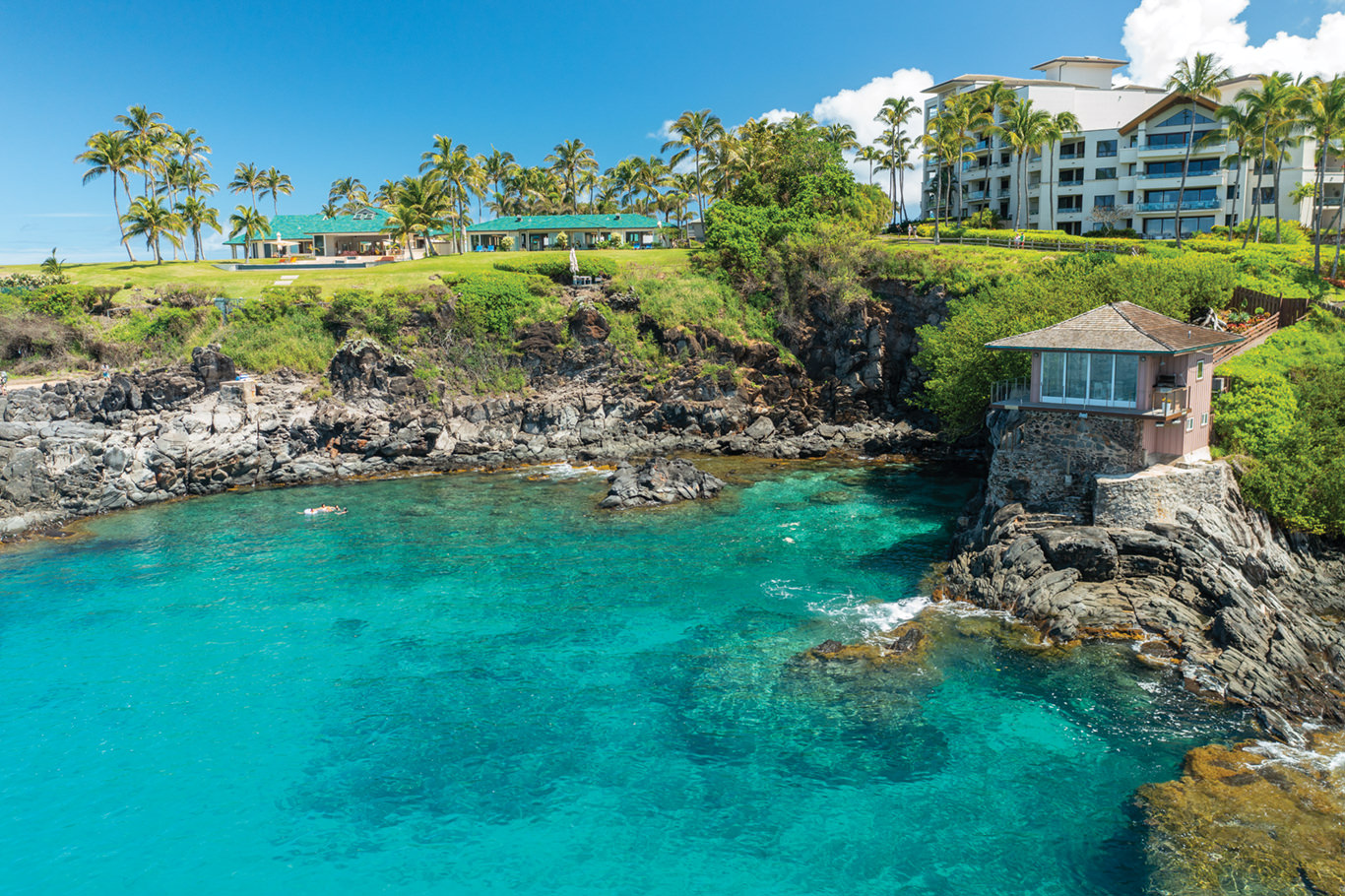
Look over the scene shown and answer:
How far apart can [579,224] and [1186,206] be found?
58202 millimetres

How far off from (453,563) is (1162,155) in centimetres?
7205

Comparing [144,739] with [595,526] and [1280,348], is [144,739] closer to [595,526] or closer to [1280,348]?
[595,526]

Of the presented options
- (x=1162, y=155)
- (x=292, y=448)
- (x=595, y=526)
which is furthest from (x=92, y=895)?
(x=1162, y=155)

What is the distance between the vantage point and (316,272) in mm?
69938

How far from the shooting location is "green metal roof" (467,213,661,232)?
85375mm

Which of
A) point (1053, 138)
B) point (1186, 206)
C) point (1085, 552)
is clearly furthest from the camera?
point (1186, 206)

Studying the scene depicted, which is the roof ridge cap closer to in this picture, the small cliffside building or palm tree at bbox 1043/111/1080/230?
the small cliffside building

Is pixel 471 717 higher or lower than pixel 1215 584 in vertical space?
lower

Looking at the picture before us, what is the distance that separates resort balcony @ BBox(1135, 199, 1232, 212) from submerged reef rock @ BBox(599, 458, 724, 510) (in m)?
53.8

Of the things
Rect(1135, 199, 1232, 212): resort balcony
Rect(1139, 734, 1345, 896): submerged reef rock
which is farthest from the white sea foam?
Rect(1135, 199, 1232, 212): resort balcony

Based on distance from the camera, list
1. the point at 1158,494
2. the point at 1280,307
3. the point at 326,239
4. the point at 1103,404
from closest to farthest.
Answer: the point at 1158,494
the point at 1103,404
the point at 1280,307
the point at 326,239

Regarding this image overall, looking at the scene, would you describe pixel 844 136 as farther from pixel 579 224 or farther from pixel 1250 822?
pixel 1250 822

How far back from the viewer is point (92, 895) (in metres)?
17.0

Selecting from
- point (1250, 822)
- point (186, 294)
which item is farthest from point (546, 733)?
point (186, 294)
